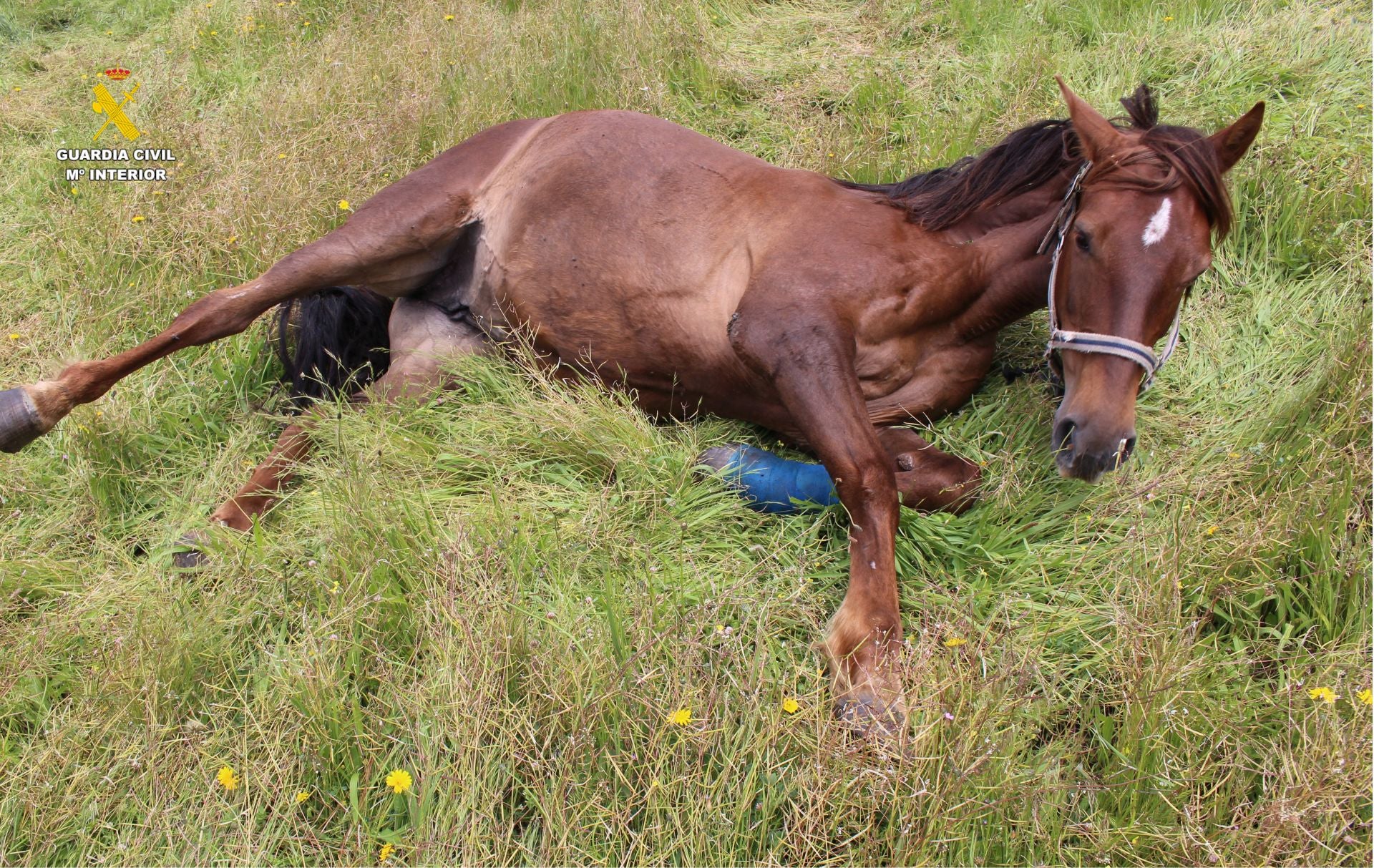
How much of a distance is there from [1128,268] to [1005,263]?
703 mm

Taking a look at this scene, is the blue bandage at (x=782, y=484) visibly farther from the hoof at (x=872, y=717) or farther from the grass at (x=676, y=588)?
the hoof at (x=872, y=717)

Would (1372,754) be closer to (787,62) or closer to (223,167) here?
(787,62)

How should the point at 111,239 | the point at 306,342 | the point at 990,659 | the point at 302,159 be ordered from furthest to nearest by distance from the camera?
the point at 302,159, the point at 111,239, the point at 306,342, the point at 990,659

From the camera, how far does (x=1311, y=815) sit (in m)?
2.06

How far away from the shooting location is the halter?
281 cm

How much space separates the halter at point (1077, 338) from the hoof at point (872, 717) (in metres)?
1.30

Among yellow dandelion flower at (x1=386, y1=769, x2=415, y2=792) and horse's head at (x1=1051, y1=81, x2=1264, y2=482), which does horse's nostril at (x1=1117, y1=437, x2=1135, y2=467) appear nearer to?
horse's head at (x1=1051, y1=81, x2=1264, y2=482)

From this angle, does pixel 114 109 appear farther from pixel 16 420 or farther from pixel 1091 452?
pixel 1091 452

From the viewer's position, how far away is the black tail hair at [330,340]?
13.9 ft

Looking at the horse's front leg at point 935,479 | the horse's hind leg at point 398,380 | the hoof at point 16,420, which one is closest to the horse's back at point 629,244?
the horse's hind leg at point 398,380

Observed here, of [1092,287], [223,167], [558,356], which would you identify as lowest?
[558,356]

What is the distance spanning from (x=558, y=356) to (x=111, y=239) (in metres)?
2.53

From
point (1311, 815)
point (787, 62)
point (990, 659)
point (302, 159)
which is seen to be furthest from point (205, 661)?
point (787, 62)

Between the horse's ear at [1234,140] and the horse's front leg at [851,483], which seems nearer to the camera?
the horse's front leg at [851,483]
